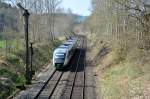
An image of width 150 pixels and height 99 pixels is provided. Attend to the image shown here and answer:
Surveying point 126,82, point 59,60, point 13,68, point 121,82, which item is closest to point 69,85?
point 121,82

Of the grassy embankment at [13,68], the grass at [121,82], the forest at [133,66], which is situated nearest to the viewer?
the grass at [121,82]

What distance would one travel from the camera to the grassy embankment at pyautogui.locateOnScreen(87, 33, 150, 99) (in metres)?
22.7

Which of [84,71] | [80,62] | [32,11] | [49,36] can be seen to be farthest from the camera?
[49,36]

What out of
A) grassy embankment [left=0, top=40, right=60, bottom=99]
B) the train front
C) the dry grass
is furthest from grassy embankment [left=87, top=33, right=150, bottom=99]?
grassy embankment [left=0, top=40, right=60, bottom=99]

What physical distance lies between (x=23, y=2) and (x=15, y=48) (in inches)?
608

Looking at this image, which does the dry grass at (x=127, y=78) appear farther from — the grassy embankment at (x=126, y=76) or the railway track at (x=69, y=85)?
the railway track at (x=69, y=85)

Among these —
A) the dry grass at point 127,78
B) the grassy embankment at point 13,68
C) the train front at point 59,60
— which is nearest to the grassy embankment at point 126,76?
the dry grass at point 127,78

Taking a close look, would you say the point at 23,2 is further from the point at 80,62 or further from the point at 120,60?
the point at 120,60

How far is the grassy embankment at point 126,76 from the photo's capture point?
22.7 meters

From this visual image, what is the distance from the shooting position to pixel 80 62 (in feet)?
158

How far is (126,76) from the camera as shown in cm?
2781

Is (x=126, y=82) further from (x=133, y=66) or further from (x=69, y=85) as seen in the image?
(x=69, y=85)

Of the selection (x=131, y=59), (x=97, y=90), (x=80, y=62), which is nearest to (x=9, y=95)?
(x=97, y=90)

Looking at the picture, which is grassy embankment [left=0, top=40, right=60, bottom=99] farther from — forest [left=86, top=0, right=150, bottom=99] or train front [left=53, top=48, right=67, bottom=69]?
forest [left=86, top=0, right=150, bottom=99]
